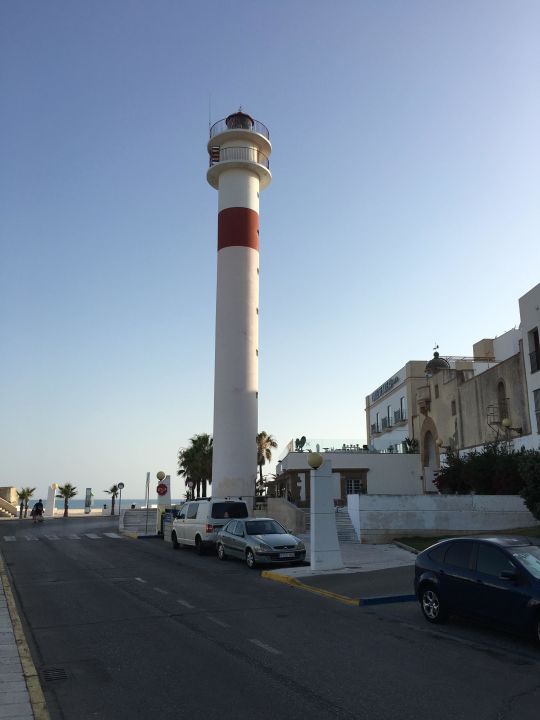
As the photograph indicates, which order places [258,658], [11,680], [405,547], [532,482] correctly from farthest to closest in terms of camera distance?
[405,547] < [532,482] < [258,658] < [11,680]

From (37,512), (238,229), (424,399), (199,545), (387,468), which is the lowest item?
(199,545)

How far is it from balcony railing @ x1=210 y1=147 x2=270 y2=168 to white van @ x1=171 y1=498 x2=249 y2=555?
2340cm

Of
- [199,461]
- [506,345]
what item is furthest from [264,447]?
[506,345]

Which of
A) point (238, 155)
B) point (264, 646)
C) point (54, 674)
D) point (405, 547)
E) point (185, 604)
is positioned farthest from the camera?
point (238, 155)

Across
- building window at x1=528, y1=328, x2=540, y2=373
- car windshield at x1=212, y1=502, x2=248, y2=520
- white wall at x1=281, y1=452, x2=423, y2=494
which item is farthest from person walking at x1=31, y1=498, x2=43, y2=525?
building window at x1=528, y1=328, x2=540, y2=373

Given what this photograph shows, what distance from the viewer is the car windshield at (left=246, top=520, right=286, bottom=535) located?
66.8 ft

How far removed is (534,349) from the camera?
32.7m

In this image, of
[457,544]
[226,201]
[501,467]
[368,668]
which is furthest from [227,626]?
[226,201]

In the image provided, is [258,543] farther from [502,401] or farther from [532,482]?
[502,401]

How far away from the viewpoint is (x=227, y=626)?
10.6 meters

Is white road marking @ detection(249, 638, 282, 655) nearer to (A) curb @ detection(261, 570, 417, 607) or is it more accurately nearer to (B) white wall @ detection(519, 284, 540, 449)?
(A) curb @ detection(261, 570, 417, 607)

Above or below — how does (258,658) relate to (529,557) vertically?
below

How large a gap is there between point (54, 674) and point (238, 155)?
3586 cm

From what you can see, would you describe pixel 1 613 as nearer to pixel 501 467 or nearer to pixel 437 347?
pixel 501 467
